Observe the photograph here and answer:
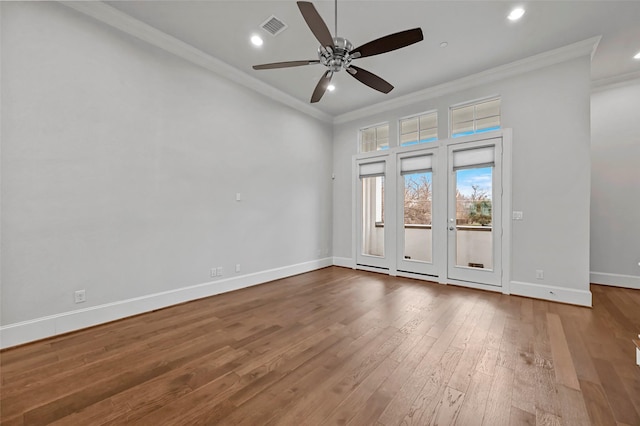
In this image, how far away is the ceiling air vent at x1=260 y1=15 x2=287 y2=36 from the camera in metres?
3.00

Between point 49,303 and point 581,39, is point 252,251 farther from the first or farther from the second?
point 581,39

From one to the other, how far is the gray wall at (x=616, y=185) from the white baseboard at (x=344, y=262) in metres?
4.33

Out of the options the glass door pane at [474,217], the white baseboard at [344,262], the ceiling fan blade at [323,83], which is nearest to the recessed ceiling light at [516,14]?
the glass door pane at [474,217]

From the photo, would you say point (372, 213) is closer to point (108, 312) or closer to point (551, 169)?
point (551, 169)

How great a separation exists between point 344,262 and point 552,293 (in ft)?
11.9

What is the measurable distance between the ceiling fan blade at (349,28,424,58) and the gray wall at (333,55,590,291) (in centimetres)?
278

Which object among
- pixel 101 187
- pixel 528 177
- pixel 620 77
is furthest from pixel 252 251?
pixel 620 77

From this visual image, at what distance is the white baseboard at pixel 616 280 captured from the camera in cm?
416

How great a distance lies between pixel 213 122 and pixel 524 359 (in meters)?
4.63

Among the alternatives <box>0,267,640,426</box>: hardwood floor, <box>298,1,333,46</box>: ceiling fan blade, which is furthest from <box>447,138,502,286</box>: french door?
<box>298,1,333,46</box>: ceiling fan blade

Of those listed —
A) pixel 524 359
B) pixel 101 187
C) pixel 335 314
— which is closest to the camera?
pixel 524 359

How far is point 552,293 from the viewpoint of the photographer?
11.9 feet

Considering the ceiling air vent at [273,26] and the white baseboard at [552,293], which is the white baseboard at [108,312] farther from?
the white baseboard at [552,293]

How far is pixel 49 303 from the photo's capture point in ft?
8.38
